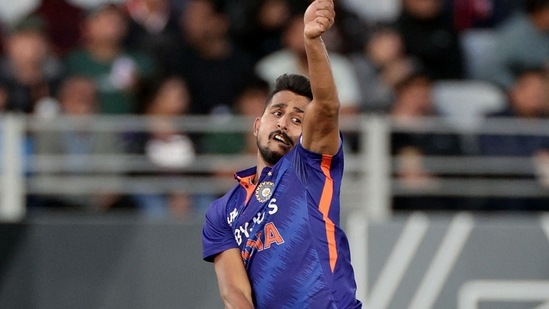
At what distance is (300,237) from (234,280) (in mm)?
436

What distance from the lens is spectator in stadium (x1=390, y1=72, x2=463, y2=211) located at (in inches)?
431

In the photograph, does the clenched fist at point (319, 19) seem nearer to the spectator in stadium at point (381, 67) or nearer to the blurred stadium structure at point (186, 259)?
the blurred stadium structure at point (186, 259)

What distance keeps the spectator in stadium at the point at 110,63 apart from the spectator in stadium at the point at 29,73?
21 centimetres

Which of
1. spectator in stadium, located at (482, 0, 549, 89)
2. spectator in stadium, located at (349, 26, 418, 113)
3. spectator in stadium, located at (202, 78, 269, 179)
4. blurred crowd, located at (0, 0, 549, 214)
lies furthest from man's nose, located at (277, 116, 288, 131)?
spectator in stadium, located at (482, 0, 549, 89)

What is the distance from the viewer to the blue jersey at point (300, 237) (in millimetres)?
5965

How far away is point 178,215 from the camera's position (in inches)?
416

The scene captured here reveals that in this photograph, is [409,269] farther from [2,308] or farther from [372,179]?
[2,308]

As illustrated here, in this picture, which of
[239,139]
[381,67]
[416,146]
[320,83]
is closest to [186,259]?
[239,139]

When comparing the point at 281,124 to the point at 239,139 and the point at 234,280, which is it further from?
the point at 239,139

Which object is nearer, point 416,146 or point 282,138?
point 282,138

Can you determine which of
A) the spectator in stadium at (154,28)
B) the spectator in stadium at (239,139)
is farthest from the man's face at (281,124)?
the spectator in stadium at (154,28)

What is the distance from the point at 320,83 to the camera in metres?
5.74

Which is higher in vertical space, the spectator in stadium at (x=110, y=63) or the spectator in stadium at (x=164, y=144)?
the spectator in stadium at (x=110, y=63)

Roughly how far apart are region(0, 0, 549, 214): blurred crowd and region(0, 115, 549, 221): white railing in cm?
12
